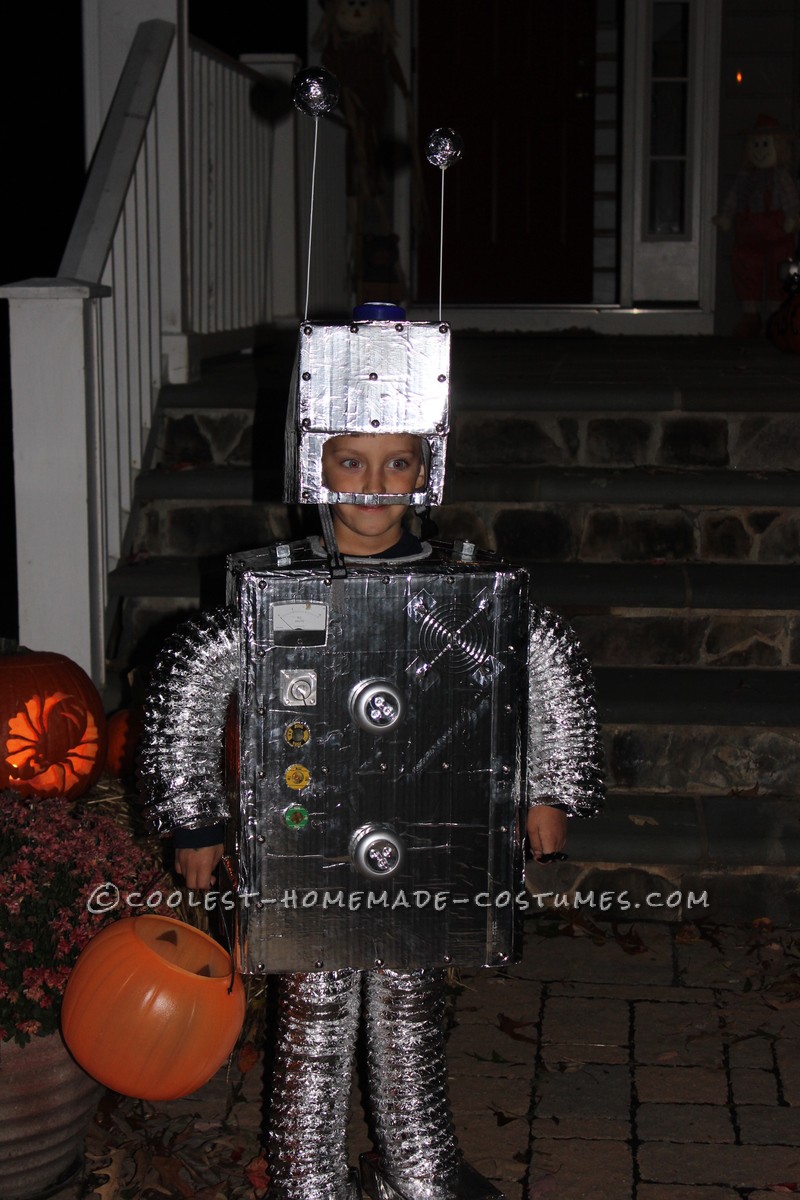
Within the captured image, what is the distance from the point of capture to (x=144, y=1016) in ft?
8.71

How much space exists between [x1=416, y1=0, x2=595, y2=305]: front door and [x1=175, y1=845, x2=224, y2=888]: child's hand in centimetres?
707

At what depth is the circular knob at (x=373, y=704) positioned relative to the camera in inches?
96.6

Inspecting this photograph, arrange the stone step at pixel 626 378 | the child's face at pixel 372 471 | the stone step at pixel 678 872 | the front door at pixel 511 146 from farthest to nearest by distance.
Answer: the front door at pixel 511 146 < the stone step at pixel 626 378 < the stone step at pixel 678 872 < the child's face at pixel 372 471

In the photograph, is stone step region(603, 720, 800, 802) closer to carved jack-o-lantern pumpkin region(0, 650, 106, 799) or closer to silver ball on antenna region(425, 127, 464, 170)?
→ carved jack-o-lantern pumpkin region(0, 650, 106, 799)

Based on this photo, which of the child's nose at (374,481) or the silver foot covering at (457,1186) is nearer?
the child's nose at (374,481)

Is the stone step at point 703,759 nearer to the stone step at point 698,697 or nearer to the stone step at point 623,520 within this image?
the stone step at point 698,697

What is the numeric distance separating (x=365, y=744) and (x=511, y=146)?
7.84 metres

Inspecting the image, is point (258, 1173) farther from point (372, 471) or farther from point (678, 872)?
point (678, 872)

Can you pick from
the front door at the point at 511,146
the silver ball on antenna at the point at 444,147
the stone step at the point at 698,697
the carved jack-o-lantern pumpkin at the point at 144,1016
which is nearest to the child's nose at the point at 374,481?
the silver ball on antenna at the point at 444,147

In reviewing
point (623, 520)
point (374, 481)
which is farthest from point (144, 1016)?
point (623, 520)

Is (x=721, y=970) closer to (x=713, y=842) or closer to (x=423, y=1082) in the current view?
(x=713, y=842)

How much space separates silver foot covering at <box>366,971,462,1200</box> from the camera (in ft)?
8.60

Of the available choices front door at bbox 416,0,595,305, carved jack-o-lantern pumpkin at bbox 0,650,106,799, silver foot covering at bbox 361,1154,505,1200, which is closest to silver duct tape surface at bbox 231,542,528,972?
silver foot covering at bbox 361,1154,505,1200

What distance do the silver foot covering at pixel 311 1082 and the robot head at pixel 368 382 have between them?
0.93 m
